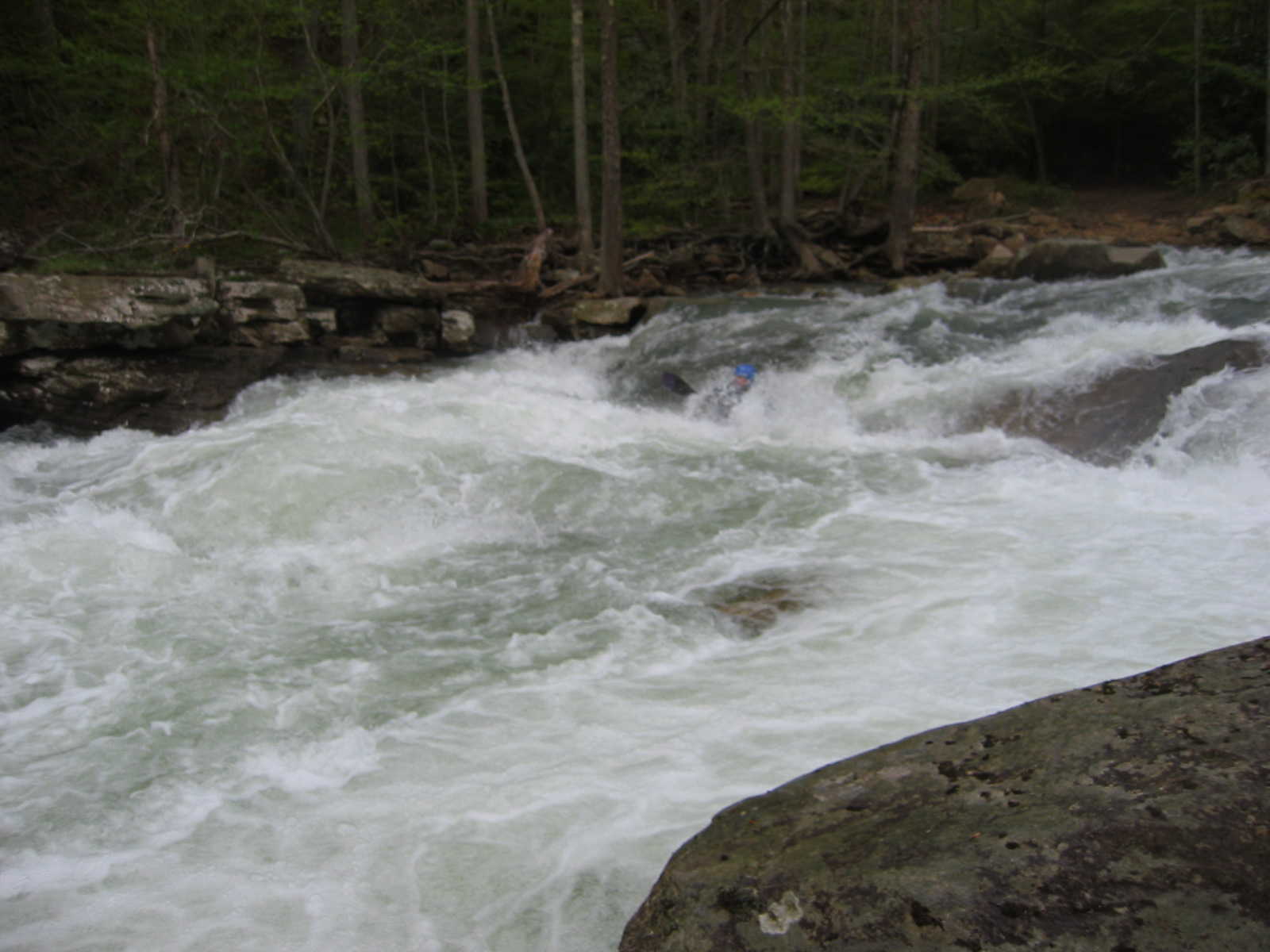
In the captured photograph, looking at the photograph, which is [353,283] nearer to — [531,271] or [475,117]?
[531,271]

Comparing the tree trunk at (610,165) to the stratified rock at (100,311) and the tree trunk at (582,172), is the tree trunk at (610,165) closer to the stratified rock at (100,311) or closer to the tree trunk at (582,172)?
the tree trunk at (582,172)

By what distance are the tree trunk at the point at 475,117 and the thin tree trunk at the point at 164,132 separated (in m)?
4.94

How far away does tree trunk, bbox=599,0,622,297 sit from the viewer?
43.5ft

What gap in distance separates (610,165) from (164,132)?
579 cm

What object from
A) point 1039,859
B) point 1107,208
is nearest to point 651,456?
point 1039,859

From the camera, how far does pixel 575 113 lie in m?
15.3

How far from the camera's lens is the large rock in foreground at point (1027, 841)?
5.31 ft

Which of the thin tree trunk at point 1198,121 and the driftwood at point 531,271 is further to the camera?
the thin tree trunk at point 1198,121

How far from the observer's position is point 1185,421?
7.46 metres

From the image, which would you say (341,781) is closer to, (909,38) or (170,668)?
(170,668)

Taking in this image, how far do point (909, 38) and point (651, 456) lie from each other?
33.3ft

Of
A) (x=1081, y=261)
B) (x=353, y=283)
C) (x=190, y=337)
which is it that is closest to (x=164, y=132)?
(x=353, y=283)

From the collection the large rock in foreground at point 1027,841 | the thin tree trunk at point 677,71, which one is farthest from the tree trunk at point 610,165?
the large rock in foreground at point 1027,841

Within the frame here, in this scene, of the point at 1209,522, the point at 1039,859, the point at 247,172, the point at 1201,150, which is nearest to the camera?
the point at 1039,859
